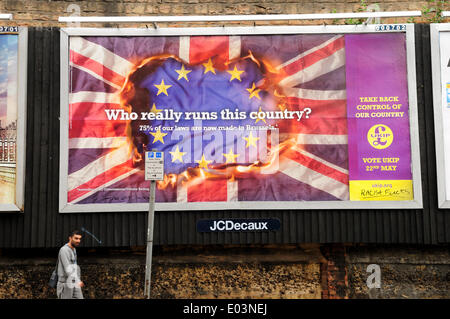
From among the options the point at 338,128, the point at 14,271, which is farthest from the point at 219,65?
the point at 14,271

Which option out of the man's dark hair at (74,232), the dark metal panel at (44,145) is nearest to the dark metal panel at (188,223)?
the dark metal panel at (44,145)

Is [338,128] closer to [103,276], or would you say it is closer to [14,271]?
[103,276]

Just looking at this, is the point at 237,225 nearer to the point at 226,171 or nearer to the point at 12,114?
the point at 226,171

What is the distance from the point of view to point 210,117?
10.5 metres

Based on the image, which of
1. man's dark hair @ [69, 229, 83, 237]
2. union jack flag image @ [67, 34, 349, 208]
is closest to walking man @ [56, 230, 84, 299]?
man's dark hair @ [69, 229, 83, 237]

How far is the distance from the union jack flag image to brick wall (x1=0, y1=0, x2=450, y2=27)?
1.23 metres

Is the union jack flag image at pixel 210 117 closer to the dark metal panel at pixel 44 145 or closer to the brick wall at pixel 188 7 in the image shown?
the dark metal panel at pixel 44 145

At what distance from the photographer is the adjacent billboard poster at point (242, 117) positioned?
10.3m

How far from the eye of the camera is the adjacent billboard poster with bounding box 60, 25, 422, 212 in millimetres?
10328

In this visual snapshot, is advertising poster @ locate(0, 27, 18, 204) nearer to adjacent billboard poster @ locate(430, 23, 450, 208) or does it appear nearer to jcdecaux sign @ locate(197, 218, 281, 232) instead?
jcdecaux sign @ locate(197, 218, 281, 232)

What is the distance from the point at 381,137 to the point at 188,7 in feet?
18.3

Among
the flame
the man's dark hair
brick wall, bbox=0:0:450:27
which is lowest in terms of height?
the man's dark hair

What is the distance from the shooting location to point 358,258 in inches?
419

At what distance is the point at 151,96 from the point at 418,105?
6.01 meters
